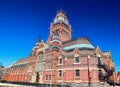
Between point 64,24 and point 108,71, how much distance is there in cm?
3775

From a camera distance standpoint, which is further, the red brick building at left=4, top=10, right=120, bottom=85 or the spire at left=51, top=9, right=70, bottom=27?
the spire at left=51, top=9, right=70, bottom=27

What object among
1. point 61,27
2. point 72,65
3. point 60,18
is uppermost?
point 60,18

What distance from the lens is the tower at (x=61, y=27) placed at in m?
71.6

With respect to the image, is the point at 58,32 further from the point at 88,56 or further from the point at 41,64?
the point at 88,56

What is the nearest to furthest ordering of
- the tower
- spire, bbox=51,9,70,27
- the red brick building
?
1. the red brick building
2. the tower
3. spire, bbox=51,9,70,27

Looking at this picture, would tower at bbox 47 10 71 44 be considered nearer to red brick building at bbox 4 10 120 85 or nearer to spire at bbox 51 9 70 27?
spire at bbox 51 9 70 27

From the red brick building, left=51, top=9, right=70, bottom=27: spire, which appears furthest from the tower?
the red brick building

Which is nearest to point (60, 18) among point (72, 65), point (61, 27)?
point (61, 27)

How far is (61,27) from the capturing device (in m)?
71.6

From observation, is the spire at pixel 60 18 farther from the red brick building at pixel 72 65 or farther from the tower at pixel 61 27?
the red brick building at pixel 72 65

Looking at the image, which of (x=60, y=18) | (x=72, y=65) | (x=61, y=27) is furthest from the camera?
(x=60, y=18)

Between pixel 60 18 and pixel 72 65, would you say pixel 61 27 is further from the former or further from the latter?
pixel 72 65

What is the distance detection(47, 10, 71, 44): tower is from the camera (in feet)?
235

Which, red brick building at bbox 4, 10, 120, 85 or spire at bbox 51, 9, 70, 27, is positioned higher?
spire at bbox 51, 9, 70, 27
